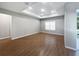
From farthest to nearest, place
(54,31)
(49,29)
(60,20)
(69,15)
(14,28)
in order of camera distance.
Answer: (49,29)
(54,31)
(60,20)
(14,28)
(69,15)

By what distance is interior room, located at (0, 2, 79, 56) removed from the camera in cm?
375

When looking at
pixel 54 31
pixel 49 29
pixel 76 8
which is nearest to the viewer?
pixel 76 8

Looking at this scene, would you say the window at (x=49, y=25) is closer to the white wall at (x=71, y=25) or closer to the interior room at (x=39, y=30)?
the interior room at (x=39, y=30)

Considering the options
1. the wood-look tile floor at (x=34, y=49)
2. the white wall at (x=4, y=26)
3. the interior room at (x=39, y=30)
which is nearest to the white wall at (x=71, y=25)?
the interior room at (x=39, y=30)

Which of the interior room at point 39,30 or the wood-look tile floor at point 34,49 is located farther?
the interior room at point 39,30

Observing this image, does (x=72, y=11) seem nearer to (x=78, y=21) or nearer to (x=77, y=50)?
(x=78, y=21)

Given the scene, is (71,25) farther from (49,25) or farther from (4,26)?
(49,25)

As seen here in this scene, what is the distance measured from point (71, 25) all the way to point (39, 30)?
9.21 meters

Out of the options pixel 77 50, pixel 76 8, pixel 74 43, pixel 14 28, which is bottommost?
pixel 77 50

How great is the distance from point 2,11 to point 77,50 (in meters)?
4.78

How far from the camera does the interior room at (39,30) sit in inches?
147

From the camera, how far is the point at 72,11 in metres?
3.84

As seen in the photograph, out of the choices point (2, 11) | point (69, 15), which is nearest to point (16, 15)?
point (2, 11)

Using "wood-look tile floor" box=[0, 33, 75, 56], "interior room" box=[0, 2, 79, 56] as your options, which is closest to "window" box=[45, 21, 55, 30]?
"interior room" box=[0, 2, 79, 56]
